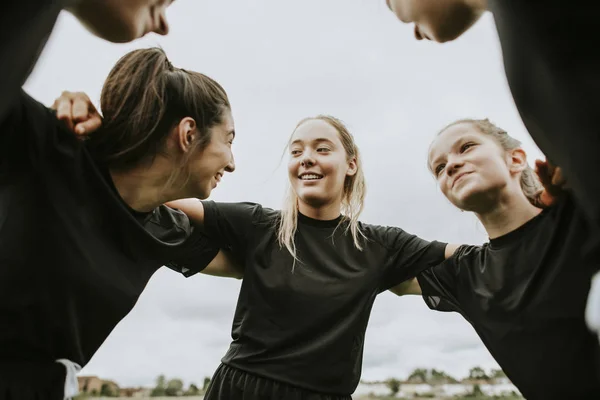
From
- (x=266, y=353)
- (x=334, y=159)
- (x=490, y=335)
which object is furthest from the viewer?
(x=334, y=159)

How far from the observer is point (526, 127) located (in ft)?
2.73

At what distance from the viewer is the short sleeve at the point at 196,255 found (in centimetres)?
192

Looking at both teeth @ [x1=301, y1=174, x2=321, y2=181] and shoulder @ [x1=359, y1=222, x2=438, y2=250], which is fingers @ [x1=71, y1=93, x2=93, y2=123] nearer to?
teeth @ [x1=301, y1=174, x2=321, y2=181]

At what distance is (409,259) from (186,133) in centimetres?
94

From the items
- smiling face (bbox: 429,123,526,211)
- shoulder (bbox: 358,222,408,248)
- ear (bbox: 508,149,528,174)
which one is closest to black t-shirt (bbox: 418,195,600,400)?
smiling face (bbox: 429,123,526,211)

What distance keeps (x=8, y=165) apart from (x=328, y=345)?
3.73 ft

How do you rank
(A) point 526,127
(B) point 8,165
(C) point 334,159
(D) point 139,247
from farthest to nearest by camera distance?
(C) point 334,159, (D) point 139,247, (B) point 8,165, (A) point 526,127

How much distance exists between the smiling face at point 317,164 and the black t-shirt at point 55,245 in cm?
90

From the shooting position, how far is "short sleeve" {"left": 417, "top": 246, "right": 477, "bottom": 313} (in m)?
1.94

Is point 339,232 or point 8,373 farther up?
point 339,232

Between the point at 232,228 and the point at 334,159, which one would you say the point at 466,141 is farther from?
the point at 232,228

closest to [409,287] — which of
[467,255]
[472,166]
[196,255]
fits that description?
[467,255]

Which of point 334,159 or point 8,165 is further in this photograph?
point 334,159

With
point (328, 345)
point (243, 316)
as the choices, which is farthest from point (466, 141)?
point (243, 316)
